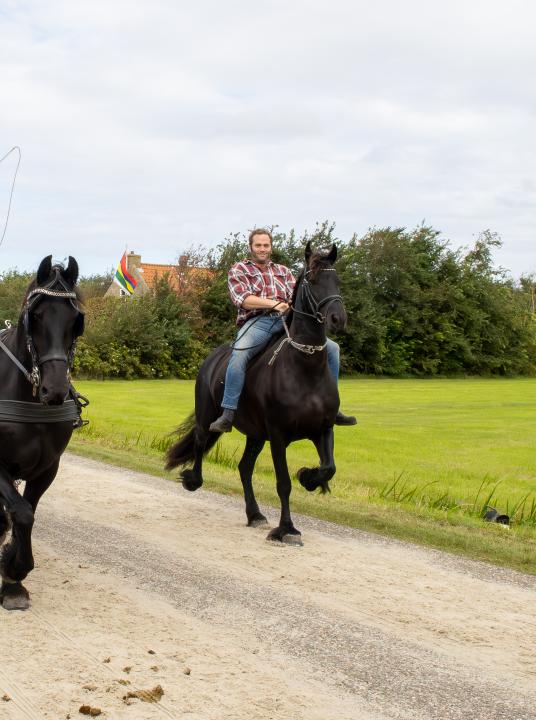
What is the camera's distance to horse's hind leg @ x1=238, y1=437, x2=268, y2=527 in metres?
8.41

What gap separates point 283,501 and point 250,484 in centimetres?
91

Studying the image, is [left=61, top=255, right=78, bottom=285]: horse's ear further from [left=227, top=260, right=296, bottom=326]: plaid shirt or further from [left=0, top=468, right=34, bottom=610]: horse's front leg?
[left=227, top=260, right=296, bottom=326]: plaid shirt

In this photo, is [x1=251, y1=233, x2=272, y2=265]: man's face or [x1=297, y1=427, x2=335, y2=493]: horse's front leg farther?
[x1=251, y1=233, x2=272, y2=265]: man's face

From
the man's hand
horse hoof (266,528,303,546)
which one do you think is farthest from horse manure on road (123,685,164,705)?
the man's hand

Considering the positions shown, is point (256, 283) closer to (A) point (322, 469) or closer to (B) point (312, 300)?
(B) point (312, 300)

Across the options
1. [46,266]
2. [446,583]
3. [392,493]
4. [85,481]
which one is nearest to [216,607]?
[446,583]

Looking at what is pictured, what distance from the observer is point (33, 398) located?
18.4ft

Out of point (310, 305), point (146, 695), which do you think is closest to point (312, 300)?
point (310, 305)

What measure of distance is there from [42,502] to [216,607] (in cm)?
410

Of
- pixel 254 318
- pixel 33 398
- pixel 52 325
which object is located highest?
pixel 254 318

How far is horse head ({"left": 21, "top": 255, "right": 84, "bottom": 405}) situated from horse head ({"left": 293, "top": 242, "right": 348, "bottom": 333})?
2573 mm

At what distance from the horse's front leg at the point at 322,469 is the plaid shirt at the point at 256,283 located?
1435mm

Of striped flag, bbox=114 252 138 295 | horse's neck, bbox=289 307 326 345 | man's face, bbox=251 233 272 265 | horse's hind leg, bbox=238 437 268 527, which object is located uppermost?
striped flag, bbox=114 252 138 295

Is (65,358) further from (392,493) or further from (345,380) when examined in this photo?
(345,380)
